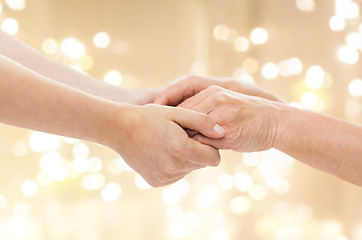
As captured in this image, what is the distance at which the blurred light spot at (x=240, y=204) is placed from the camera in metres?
2.77

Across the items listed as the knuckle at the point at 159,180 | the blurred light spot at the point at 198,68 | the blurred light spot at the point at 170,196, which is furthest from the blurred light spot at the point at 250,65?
the knuckle at the point at 159,180

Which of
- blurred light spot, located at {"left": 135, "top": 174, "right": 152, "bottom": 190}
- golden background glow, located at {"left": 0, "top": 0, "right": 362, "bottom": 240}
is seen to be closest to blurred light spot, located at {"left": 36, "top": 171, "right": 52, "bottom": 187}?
golden background glow, located at {"left": 0, "top": 0, "right": 362, "bottom": 240}

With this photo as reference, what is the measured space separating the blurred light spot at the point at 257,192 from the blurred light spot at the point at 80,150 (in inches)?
42.0

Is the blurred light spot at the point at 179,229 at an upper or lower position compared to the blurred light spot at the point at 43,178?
lower

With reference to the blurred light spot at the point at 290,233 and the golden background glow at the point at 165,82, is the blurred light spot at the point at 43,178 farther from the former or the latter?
the blurred light spot at the point at 290,233

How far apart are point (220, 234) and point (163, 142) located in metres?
1.74

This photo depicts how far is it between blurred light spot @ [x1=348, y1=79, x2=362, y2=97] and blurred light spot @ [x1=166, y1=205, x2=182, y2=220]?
129cm

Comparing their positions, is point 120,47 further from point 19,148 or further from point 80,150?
point 19,148

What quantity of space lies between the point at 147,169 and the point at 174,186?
149cm

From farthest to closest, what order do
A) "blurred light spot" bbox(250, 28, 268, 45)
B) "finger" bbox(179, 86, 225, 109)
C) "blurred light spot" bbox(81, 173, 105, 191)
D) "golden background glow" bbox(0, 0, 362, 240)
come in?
"blurred light spot" bbox(250, 28, 268, 45), "blurred light spot" bbox(81, 173, 105, 191), "golden background glow" bbox(0, 0, 362, 240), "finger" bbox(179, 86, 225, 109)

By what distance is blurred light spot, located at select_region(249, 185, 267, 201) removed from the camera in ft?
9.04

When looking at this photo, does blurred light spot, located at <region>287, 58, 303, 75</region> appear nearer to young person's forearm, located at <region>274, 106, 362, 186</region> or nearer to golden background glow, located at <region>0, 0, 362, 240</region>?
golden background glow, located at <region>0, 0, 362, 240</region>

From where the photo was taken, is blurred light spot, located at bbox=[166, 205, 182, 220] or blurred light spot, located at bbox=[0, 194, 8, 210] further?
blurred light spot, located at bbox=[166, 205, 182, 220]

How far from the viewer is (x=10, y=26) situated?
244cm
